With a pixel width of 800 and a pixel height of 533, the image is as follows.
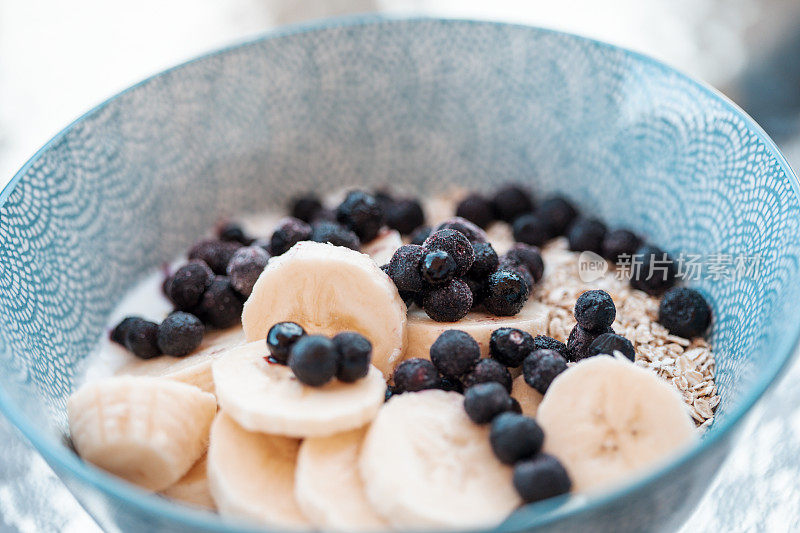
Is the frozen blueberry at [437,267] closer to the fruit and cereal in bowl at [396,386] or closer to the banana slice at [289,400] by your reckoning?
the fruit and cereal in bowl at [396,386]

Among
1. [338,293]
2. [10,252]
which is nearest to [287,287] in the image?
[338,293]

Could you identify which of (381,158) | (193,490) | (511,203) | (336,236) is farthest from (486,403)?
(381,158)

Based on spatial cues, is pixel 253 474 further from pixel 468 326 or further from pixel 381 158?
pixel 381 158

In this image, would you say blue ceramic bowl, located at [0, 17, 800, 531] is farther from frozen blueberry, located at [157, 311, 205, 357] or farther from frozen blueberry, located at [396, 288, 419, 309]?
frozen blueberry, located at [396, 288, 419, 309]

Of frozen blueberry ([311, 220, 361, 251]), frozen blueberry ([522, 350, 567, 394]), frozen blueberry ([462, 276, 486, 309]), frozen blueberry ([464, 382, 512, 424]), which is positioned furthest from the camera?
frozen blueberry ([311, 220, 361, 251])

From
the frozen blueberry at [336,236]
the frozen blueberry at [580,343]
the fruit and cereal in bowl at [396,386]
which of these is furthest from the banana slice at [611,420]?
the frozen blueberry at [336,236]

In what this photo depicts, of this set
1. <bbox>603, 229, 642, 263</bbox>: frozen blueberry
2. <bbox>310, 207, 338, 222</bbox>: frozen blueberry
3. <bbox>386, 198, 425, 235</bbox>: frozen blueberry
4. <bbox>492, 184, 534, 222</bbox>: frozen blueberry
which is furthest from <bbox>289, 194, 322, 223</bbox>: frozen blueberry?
<bbox>603, 229, 642, 263</bbox>: frozen blueberry

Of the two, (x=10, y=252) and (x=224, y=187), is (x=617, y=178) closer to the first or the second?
(x=224, y=187)
